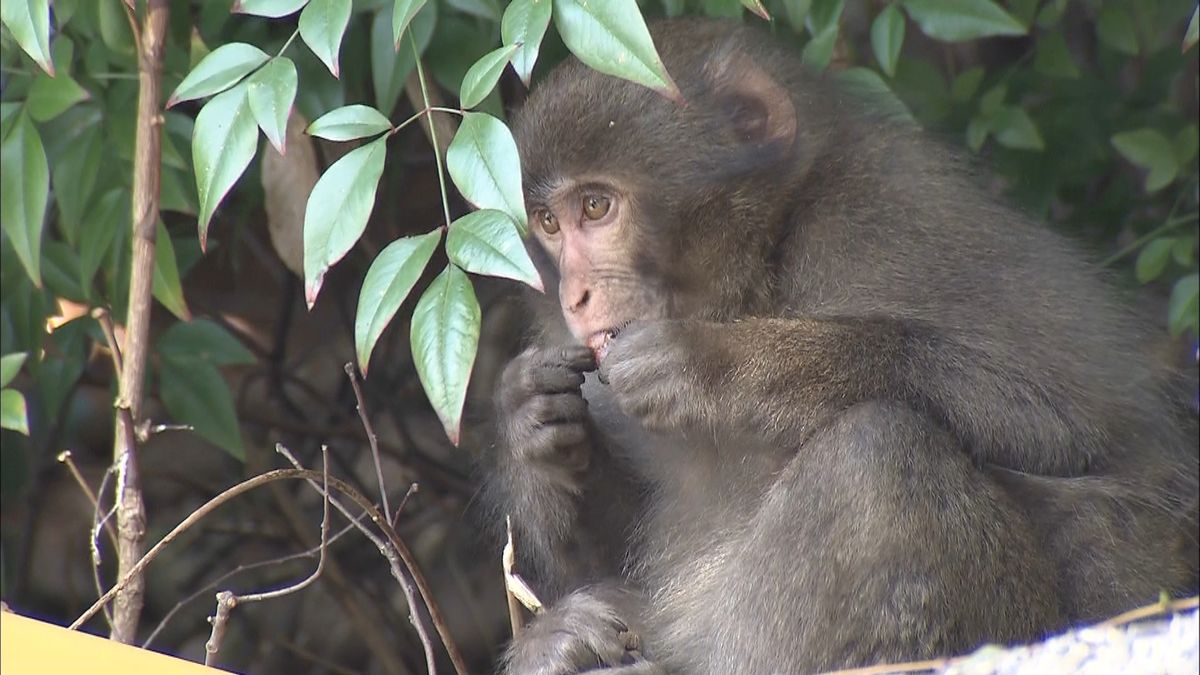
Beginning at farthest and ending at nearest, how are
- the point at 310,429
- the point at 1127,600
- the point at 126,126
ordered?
the point at 310,429
the point at 126,126
the point at 1127,600

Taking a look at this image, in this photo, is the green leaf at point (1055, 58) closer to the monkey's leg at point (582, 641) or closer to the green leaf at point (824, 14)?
the green leaf at point (824, 14)

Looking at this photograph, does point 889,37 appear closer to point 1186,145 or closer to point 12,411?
point 1186,145

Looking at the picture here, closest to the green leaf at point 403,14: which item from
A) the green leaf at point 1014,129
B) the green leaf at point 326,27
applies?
the green leaf at point 326,27

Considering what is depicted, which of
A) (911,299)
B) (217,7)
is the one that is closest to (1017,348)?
(911,299)

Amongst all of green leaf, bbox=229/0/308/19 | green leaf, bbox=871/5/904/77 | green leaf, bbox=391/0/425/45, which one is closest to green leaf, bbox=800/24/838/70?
green leaf, bbox=871/5/904/77

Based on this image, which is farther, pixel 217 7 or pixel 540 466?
pixel 217 7

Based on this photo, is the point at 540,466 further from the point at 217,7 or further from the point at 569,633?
the point at 217,7

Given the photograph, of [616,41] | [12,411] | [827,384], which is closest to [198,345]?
[12,411]

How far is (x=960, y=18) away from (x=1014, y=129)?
2.43ft

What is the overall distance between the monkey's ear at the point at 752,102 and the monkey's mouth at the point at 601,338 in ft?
1.95

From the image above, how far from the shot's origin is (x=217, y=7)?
4.35 metres

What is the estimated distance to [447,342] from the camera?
9.64ft

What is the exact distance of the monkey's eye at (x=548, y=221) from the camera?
4.06 meters

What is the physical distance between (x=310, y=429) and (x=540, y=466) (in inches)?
99.1
